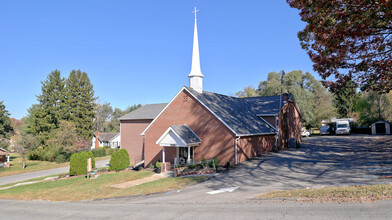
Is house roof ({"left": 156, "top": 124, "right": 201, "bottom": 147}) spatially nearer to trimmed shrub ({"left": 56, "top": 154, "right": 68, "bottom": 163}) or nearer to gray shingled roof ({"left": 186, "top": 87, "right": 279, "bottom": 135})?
gray shingled roof ({"left": 186, "top": 87, "right": 279, "bottom": 135})

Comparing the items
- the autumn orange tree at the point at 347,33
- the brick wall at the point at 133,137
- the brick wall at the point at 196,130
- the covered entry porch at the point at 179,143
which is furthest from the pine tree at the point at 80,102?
the autumn orange tree at the point at 347,33

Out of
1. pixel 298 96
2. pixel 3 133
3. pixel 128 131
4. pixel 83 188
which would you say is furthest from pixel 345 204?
pixel 3 133

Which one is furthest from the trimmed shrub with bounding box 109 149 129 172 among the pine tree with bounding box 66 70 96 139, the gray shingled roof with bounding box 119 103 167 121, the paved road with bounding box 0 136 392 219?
the pine tree with bounding box 66 70 96 139

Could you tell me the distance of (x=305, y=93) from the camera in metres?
54.7

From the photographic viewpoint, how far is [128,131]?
123 feet

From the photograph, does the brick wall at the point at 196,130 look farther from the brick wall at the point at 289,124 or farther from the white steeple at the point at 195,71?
the brick wall at the point at 289,124

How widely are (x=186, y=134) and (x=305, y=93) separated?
4032 centimetres

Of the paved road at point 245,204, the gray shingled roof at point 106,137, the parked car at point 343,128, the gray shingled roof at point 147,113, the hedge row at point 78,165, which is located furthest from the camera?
the gray shingled roof at point 106,137

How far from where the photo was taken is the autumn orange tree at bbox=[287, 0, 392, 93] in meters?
11.0

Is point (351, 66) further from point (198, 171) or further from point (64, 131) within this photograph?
point (64, 131)

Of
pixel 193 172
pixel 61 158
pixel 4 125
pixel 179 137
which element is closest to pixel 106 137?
A: pixel 61 158

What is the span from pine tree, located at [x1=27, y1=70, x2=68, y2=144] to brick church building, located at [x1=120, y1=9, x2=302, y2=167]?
3326cm

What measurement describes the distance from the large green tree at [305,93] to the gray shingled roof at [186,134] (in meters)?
35.1

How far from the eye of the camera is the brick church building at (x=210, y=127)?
2230cm
